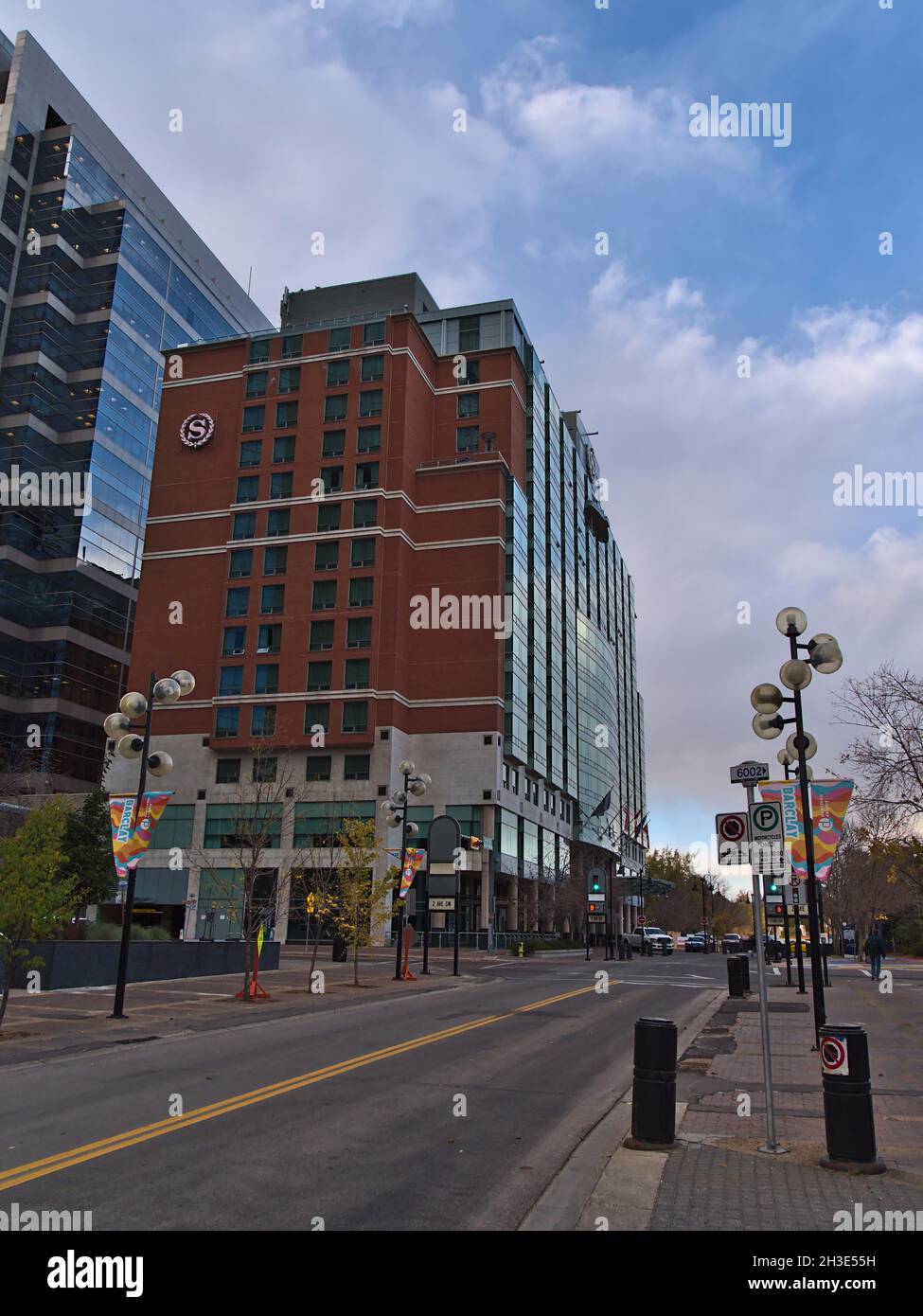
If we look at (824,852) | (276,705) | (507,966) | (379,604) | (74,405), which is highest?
(74,405)

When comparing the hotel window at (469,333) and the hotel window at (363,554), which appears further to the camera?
the hotel window at (469,333)

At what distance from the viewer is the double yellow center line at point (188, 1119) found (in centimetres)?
711

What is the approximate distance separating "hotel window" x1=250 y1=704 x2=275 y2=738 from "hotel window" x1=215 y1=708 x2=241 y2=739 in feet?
4.00

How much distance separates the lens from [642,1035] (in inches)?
321

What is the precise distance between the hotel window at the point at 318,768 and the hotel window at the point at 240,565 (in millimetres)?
14775

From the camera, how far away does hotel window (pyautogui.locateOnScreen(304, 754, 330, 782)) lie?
6288 cm

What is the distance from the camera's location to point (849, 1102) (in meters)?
7.34

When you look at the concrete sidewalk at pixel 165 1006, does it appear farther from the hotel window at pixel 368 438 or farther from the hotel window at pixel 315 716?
the hotel window at pixel 368 438

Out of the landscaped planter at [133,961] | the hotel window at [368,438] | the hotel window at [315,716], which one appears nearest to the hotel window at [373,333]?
the hotel window at [368,438]

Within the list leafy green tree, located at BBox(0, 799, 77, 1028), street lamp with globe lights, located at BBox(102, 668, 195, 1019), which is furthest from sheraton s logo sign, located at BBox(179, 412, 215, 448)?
leafy green tree, located at BBox(0, 799, 77, 1028)

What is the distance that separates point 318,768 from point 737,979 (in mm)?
41028
